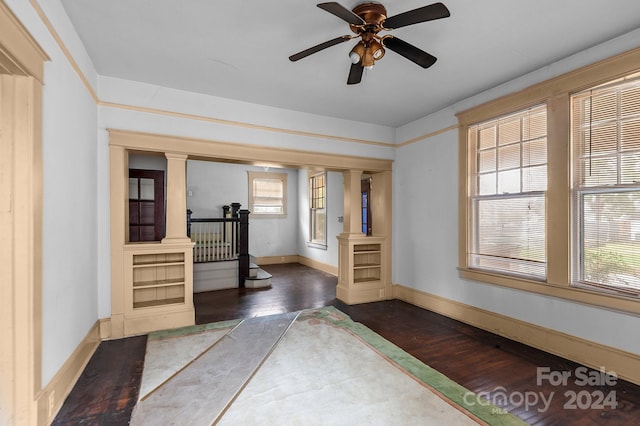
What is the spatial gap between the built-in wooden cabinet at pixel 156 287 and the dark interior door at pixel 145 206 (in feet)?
7.62

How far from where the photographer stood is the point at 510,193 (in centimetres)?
346

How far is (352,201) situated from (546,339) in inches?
120

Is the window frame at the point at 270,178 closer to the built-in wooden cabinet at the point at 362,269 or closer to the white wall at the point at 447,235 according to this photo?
the built-in wooden cabinet at the point at 362,269

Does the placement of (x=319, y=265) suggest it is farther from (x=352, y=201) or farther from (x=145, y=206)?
(x=145, y=206)

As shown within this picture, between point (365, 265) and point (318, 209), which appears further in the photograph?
point (318, 209)

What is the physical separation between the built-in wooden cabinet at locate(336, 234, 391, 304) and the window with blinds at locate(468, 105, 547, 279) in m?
1.58

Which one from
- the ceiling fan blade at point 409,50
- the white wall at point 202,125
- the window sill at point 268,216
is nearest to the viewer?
the ceiling fan blade at point 409,50

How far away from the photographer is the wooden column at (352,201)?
493 centimetres

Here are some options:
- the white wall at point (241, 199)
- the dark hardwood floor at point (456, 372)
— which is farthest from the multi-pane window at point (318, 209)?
the dark hardwood floor at point (456, 372)

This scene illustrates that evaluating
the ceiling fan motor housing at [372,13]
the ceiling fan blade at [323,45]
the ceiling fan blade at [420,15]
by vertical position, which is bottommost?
the ceiling fan blade at [323,45]

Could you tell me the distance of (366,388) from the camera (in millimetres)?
2365

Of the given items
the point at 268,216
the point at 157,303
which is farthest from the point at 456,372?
the point at 268,216

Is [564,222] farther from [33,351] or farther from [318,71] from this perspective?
[33,351]

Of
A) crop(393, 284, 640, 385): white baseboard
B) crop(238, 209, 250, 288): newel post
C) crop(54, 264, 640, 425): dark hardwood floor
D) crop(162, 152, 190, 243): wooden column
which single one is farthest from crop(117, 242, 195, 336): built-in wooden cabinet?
crop(393, 284, 640, 385): white baseboard
